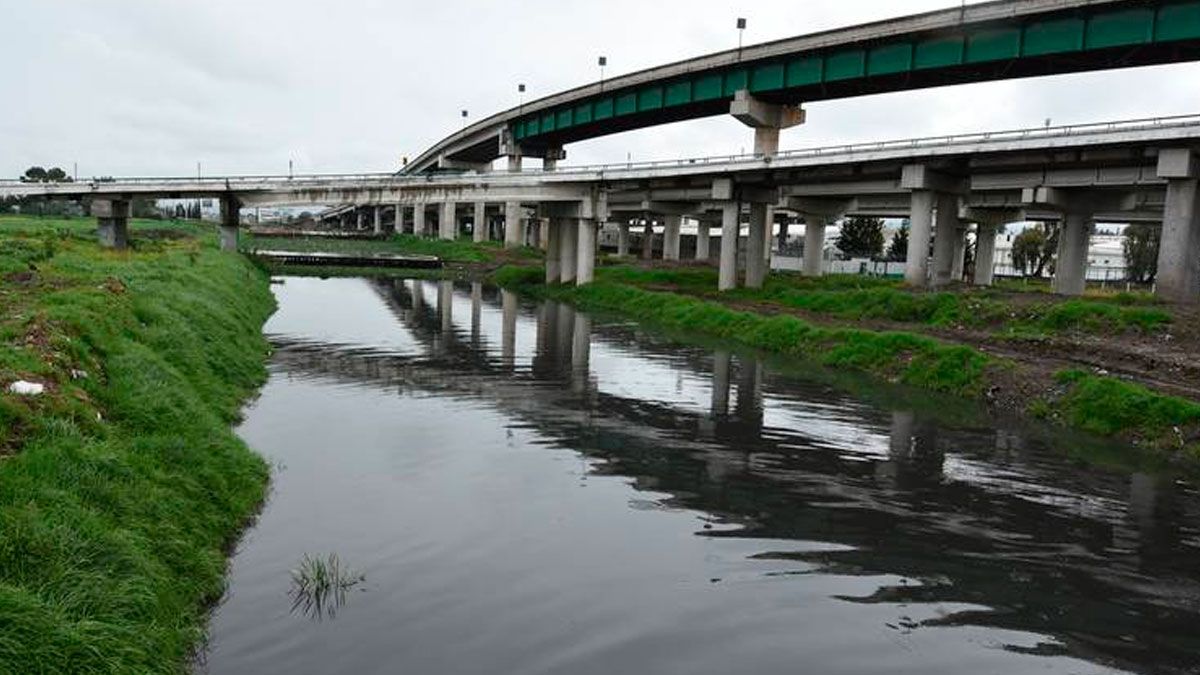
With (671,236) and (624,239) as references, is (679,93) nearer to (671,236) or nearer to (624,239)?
(671,236)

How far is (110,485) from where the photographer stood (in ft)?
33.3

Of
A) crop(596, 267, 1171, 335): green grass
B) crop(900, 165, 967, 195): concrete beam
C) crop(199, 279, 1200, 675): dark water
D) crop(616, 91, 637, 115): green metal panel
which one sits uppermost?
crop(616, 91, 637, 115): green metal panel

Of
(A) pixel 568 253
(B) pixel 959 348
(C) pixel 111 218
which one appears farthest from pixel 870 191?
(C) pixel 111 218

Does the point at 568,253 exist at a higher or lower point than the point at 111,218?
lower

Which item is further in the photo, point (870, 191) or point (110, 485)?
point (870, 191)

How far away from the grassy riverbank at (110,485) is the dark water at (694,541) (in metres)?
0.73

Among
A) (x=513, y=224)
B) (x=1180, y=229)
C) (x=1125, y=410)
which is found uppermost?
(x=1180, y=229)

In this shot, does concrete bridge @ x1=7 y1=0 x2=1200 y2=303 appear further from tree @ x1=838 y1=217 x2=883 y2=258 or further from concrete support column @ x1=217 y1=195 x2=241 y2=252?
tree @ x1=838 y1=217 x2=883 y2=258

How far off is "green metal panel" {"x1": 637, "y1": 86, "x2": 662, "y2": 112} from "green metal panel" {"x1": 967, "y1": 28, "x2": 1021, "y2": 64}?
25.1 meters

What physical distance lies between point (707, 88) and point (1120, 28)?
2765 cm

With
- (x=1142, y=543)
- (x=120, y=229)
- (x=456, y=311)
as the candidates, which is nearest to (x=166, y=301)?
(x=1142, y=543)

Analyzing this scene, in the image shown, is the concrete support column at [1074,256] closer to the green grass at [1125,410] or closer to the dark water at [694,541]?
the green grass at [1125,410]

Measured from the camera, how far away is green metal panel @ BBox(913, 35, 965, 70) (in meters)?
50.4

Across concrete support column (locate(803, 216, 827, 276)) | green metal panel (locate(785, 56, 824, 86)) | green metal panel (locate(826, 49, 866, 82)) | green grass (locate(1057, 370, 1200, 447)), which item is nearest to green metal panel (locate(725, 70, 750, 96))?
green metal panel (locate(785, 56, 824, 86))
